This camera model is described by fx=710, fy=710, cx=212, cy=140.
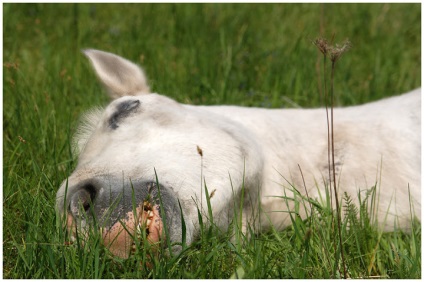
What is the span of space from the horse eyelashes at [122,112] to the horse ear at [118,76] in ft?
1.27

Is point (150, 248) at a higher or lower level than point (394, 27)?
lower

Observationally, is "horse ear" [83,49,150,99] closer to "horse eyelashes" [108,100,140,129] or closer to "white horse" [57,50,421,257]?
"white horse" [57,50,421,257]

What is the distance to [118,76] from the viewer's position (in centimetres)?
407

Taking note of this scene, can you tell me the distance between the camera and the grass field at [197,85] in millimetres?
2881

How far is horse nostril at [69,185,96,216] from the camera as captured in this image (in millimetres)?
2912

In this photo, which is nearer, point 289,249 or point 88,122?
point 289,249

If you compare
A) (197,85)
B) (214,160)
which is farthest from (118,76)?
(197,85)

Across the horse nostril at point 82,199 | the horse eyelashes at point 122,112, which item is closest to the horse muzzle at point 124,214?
the horse nostril at point 82,199

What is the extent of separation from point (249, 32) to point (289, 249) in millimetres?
3718

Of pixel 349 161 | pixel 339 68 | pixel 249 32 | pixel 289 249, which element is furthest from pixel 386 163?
pixel 249 32

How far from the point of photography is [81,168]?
10.7 feet

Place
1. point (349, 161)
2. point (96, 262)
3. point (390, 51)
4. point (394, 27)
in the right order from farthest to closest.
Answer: point (394, 27) < point (390, 51) < point (349, 161) < point (96, 262)

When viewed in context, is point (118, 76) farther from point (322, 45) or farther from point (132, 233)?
point (322, 45)

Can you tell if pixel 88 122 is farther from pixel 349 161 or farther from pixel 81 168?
pixel 349 161
